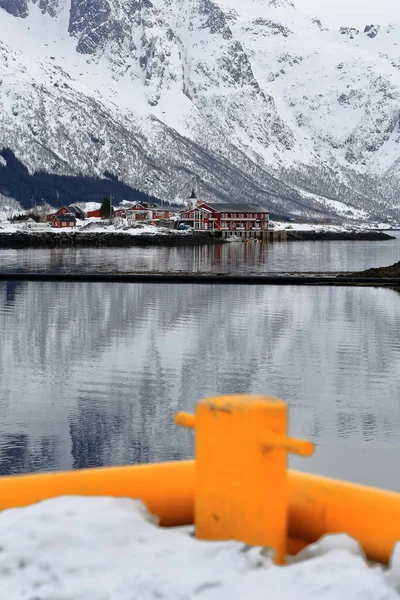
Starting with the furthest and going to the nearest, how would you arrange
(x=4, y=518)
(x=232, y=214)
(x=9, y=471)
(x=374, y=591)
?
(x=232, y=214)
(x=9, y=471)
(x=4, y=518)
(x=374, y=591)

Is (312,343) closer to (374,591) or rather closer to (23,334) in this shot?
(23,334)

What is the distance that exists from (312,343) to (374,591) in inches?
790

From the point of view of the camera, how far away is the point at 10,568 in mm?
4695

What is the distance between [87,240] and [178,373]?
11394cm

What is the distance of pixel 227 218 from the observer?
18188 cm

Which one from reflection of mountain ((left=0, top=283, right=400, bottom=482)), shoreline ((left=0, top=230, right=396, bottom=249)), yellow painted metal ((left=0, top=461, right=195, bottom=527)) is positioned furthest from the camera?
shoreline ((left=0, top=230, right=396, bottom=249))

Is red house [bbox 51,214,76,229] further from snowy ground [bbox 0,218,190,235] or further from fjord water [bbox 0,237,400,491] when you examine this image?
fjord water [bbox 0,237,400,491]

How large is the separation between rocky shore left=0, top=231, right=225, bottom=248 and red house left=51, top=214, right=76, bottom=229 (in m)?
22.9

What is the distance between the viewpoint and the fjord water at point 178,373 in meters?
12.7

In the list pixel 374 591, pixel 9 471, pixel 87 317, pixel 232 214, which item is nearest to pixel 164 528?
pixel 374 591

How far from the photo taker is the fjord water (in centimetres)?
1274

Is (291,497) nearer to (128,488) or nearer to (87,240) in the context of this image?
(128,488)

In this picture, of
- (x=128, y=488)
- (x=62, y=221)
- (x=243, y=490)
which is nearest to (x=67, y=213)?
(x=62, y=221)

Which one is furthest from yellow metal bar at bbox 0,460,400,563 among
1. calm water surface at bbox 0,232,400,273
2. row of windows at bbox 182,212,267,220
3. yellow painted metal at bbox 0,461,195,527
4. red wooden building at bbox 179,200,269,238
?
row of windows at bbox 182,212,267,220
